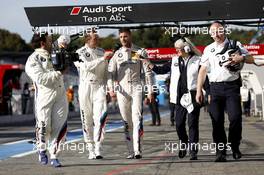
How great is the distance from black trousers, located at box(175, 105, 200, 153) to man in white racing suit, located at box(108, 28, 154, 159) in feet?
1.95

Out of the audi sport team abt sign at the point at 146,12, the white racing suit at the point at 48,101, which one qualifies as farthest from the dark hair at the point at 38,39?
the audi sport team abt sign at the point at 146,12

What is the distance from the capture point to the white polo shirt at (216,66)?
11.4 metres

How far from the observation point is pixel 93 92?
40.5ft

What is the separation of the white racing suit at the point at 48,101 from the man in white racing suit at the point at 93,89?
102 cm

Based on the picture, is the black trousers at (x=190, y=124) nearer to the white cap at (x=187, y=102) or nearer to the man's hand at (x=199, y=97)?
the white cap at (x=187, y=102)

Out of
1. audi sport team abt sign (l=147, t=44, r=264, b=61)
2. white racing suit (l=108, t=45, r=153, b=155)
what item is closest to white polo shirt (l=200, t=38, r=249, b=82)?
white racing suit (l=108, t=45, r=153, b=155)

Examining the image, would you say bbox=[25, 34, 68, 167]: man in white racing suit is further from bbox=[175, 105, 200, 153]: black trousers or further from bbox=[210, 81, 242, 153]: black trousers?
bbox=[210, 81, 242, 153]: black trousers

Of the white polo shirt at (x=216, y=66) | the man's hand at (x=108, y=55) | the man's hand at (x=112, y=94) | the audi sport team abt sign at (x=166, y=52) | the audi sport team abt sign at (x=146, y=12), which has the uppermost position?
the audi sport team abt sign at (x=146, y=12)

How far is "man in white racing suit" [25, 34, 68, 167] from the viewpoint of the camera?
11.1 meters

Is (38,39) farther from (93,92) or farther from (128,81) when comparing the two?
(128,81)

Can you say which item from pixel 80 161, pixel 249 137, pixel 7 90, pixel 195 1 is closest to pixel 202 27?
pixel 195 1

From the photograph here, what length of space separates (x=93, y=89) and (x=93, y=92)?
0.17 feet

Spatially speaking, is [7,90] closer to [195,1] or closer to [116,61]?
[195,1]

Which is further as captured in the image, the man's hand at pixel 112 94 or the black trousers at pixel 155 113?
the black trousers at pixel 155 113
